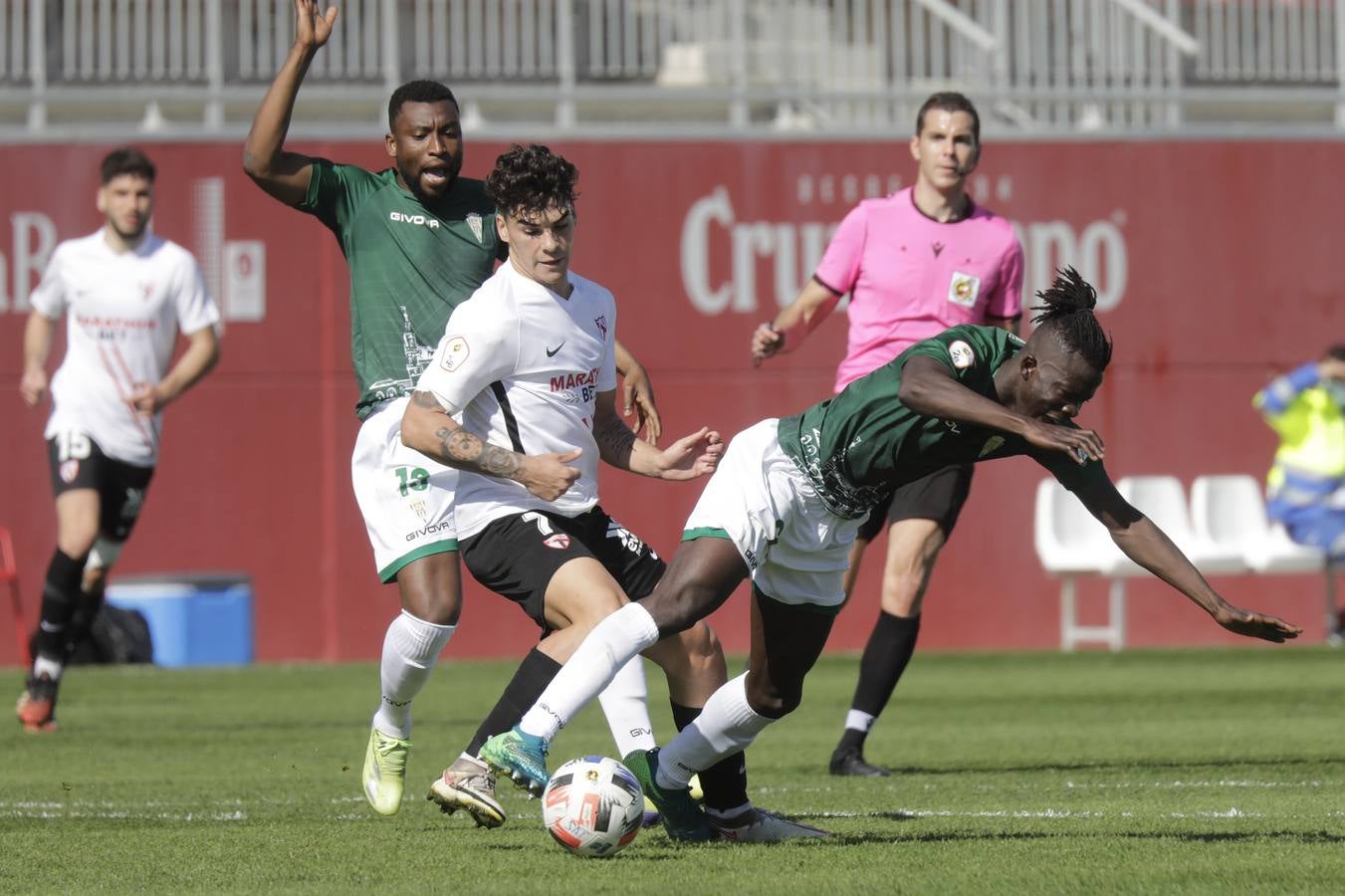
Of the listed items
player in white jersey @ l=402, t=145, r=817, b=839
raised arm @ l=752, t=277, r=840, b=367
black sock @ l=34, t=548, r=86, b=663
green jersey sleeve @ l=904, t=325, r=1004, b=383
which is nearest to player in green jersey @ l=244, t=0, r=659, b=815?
player in white jersey @ l=402, t=145, r=817, b=839

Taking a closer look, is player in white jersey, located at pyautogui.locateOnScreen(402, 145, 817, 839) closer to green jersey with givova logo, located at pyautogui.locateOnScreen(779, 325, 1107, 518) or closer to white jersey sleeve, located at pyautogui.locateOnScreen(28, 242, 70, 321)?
green jersey with givova logo, located at pyautogui.locateOnScreen(779, 325, 1107, 518)

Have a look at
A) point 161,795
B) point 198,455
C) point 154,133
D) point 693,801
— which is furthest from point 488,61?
point 693,801

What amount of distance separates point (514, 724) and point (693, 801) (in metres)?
0.67

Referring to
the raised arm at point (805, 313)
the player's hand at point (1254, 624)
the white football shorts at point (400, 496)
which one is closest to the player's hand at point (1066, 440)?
the player's hand at point (1254, 624)

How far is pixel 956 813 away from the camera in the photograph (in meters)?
6.77

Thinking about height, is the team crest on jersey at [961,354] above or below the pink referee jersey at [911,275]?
below

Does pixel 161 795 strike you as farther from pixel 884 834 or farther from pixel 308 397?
pixel 308 397

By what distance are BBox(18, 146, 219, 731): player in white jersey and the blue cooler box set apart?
14.0ft

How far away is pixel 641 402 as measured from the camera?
6.79 m

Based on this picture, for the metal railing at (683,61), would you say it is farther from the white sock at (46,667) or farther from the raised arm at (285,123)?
the raised arm at (285,123)

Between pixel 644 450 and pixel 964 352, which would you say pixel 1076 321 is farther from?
pixel 644 450

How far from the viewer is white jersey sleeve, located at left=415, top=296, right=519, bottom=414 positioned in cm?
608

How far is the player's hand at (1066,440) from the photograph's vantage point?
523 cm

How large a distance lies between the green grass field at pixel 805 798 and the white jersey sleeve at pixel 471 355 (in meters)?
1.26
